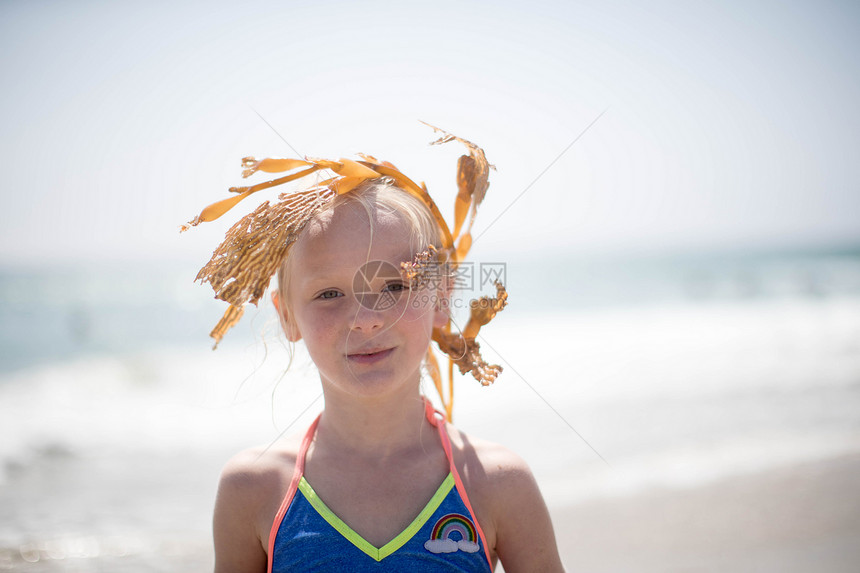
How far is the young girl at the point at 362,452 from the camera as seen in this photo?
1775 millimetres

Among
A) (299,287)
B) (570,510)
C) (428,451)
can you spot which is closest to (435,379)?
(428,451)

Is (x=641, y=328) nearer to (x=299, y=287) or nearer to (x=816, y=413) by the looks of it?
(x=816, y=413)

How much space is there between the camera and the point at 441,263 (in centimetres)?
196

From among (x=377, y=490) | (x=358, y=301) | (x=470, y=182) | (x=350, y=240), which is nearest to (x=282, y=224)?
(x=350, y=240)

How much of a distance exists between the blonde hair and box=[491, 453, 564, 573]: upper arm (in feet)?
2.75

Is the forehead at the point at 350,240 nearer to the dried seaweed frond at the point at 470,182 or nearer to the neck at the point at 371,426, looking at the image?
the dried seaweed frond at the point at 470,182

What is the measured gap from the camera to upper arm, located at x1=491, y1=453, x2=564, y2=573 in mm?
1838

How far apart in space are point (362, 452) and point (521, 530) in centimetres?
58

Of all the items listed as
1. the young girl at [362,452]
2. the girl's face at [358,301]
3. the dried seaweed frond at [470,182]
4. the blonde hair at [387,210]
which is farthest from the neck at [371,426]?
the dried seaweed frond at [470,182]

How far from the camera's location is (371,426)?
1985 mm

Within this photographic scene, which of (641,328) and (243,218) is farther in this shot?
(641,328)

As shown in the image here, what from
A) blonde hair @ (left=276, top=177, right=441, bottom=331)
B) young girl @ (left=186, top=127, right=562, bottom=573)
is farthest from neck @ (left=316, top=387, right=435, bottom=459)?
blonde hair @ (left=276, top=177, right=441, bottom=331)

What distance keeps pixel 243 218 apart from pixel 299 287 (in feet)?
0.99

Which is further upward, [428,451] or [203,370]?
[428,451]
